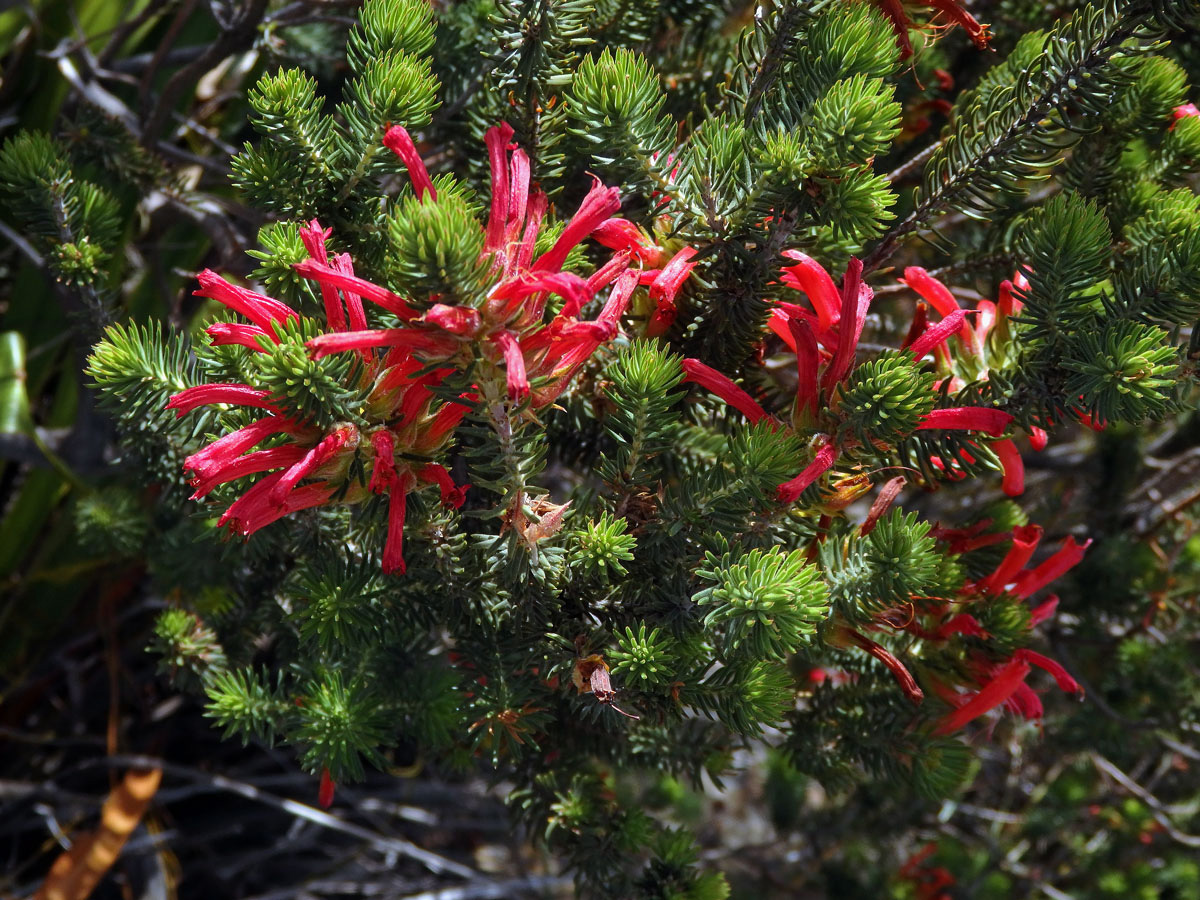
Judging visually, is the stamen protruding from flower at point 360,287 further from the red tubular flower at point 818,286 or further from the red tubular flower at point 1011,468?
the red tubular flower at point 1011,468

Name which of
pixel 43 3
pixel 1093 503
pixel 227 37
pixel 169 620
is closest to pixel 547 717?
pixel 169 620

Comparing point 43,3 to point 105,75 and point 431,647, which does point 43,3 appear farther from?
point 431,647

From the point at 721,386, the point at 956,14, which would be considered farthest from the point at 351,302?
the point at 956,14

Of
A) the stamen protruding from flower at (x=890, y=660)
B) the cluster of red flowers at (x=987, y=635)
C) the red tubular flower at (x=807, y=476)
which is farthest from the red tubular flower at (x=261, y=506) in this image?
the cluster of red flowers at (x=987, y=635)

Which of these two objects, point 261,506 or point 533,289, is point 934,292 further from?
point 261,506

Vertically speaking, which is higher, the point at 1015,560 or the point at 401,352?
the point at 401,352

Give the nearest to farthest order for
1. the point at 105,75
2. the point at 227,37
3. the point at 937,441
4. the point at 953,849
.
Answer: the point at 937,441
the point at 227,37
the point at 105,75
the point at 953,849

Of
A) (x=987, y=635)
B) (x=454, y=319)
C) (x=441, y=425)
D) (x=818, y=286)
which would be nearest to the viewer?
(x=454, y=319)

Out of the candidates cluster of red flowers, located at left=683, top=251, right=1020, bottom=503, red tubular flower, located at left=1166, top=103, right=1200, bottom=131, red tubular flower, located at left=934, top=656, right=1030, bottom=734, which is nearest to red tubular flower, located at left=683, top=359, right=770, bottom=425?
cluster of red flowers, located at left=683, top=251, right=1020, bottom=503
